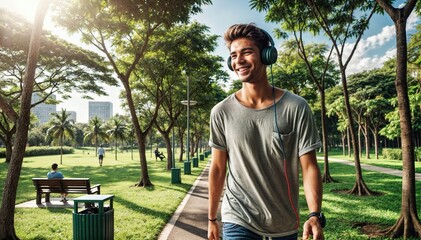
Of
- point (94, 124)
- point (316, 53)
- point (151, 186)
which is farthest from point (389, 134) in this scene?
point (94, 124)

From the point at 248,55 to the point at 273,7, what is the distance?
11.5 meters

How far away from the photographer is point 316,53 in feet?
66.0

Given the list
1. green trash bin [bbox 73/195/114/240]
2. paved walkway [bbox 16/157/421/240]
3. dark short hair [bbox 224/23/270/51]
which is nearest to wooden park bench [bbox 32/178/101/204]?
paved walkway [bbox 16/157/421/240]

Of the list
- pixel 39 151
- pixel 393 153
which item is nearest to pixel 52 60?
pixel 393 153

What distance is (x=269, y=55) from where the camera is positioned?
227 centimetres

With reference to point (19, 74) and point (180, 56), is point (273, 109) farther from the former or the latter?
point (19, 74)

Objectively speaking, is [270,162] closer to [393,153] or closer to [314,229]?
[314,229]

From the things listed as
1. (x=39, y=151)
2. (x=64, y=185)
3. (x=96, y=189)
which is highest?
(x=64, y=185)

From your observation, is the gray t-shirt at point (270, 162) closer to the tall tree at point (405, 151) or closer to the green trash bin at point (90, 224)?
the green trash bin at point (90, 224)

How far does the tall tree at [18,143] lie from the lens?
6.10 m

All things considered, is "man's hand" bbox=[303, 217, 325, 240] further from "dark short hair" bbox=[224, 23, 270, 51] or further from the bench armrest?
the bench armrest

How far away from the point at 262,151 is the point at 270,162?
95mm

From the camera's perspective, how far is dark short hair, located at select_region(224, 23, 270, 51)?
229 centimetres

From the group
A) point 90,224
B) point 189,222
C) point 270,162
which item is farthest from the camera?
point 189,222
